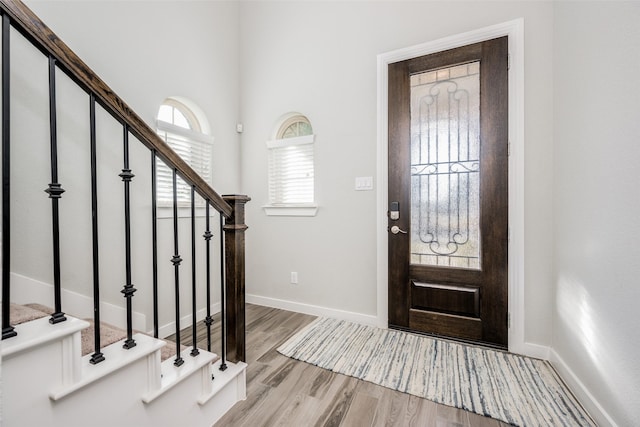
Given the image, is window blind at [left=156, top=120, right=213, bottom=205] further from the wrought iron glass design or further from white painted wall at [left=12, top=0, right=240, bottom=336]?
the wrought iron glass design

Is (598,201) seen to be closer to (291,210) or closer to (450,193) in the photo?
(450,193)

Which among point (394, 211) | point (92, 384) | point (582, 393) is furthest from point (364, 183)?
point (92, 384)

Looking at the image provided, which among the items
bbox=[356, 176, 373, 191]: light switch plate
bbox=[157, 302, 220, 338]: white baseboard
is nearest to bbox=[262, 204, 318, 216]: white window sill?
bbox=[356, 176, 373, 191]: light switch plate

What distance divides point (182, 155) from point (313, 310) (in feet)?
6.35

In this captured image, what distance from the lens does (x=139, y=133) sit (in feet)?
3.76

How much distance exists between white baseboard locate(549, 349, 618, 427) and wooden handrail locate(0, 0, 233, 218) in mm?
2258

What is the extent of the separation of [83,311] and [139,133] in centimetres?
151

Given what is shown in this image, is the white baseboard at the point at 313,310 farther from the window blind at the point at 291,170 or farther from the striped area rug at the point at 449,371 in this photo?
the window blind at the point at 291,170

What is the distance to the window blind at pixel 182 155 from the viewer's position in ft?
8.13

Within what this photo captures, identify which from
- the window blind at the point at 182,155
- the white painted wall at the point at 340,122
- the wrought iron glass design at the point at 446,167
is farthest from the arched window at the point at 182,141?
the wrought iron glass design at the point at 446,167

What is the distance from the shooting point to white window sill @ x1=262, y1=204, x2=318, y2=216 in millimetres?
2901

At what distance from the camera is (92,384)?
0.96m

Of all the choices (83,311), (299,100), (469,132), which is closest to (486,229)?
(469,132)

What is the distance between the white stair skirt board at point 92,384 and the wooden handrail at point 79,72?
0.70m
